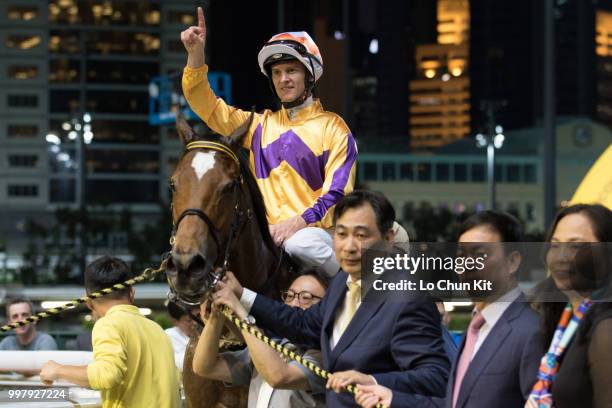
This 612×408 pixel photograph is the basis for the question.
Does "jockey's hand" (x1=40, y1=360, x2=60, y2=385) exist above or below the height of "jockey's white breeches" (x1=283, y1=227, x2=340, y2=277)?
below

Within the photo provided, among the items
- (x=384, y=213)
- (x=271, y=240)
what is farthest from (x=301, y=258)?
(x=384, y=213)

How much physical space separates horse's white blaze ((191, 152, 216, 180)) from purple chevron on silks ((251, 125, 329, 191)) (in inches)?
28.1

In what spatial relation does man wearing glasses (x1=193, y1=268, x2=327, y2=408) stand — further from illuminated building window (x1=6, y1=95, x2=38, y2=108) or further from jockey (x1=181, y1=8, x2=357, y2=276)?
illuminated building window (x1=6, y1=95, x2=38, y2=108)

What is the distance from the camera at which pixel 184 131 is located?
13.5 ft

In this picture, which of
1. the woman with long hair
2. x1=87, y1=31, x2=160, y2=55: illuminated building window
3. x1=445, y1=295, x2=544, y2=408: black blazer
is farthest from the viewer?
x1=87, y1=31, x2=160, y2=55: illuminated building window

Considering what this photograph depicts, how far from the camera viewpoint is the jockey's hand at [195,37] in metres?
4.32

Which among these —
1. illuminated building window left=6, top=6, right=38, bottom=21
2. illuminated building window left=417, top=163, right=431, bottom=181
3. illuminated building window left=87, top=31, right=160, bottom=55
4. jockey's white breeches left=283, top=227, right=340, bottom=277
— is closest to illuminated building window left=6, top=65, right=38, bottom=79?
illuminated building window left=6, top=6, right=38, bottom=21

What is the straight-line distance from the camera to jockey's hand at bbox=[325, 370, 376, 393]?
3178mm

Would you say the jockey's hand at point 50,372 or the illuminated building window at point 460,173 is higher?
the jockey's hand at point 50,372

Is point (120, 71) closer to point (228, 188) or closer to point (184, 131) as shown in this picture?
point (184, 131)

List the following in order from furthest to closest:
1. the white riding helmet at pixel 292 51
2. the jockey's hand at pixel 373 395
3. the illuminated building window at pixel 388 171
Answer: the illuminated building window at pixel 388 171 → the white riding helmet at pixel 292 51 → the jockey's hand at pixel 373 395

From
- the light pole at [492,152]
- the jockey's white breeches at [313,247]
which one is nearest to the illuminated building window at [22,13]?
the light pole at [492,152]

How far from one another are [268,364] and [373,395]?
51 cm

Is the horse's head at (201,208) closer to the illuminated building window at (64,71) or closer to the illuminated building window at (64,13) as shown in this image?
the illuminated building window at (64,13)
